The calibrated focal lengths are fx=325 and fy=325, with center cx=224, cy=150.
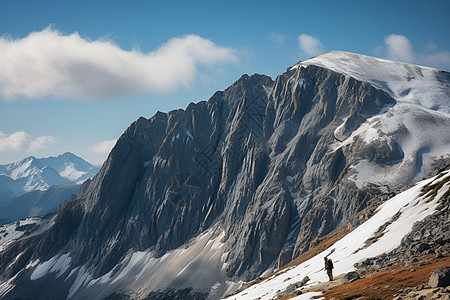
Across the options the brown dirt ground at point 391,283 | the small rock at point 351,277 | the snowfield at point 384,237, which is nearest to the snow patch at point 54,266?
the snowfield at point 384,237

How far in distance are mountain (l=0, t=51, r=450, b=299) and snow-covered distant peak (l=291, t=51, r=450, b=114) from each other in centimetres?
72

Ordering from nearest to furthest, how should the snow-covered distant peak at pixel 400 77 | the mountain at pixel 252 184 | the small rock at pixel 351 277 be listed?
the small rock at pixel 351 277
the mountain at pixel 252 184
the snow-covered distant peak at pixel 400 77

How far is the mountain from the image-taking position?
372 ft

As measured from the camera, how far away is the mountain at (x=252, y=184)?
11338cm

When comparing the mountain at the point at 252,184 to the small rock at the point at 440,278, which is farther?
the mountain at the point at 252,184

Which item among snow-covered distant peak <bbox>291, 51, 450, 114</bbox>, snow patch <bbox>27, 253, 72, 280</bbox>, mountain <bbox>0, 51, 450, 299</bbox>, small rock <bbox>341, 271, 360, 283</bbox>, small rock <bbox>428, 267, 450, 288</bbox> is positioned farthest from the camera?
snow patch <bbox>27, 253, 72, 280</bbox>

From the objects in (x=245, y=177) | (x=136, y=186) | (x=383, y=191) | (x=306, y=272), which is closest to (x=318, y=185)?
(x=383, y=191)

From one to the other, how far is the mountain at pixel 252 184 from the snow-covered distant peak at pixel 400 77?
28.5 inches

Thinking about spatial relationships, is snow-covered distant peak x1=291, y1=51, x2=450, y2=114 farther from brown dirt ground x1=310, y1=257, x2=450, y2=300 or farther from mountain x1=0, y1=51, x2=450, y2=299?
brown dirt ground x1=310, y1=257, x2=450, y2=300

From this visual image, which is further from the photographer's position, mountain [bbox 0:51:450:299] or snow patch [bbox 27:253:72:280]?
snow patch [bbox 27:253:72:280]

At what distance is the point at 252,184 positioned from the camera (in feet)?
487

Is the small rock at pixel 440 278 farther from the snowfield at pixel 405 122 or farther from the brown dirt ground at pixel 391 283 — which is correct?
the snowfield at pixel 405 122

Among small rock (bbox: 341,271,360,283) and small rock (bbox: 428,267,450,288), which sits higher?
small rock (bbox: 428,267,450,288)

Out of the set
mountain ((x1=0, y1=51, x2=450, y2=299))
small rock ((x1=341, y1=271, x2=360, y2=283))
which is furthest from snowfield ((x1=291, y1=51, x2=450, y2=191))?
small rock ((x1=341, y1=271, x2=360, y2=283))
